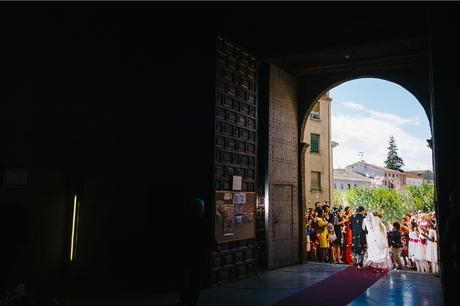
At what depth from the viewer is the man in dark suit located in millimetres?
10656

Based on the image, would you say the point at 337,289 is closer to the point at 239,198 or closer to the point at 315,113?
the point at 239,198

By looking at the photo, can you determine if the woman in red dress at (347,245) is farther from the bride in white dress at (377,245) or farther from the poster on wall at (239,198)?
the poster on wall at (239,198)

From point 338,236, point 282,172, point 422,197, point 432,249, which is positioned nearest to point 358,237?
point 338,236

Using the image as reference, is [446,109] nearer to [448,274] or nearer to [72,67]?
[448,274]

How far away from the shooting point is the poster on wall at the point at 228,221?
8.05 m

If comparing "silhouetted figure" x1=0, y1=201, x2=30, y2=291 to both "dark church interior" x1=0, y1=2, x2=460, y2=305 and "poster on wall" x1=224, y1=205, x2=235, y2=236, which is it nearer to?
"dark church interior" x1=0, y1=2, x2=460, y2=305

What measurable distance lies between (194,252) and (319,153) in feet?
60.1

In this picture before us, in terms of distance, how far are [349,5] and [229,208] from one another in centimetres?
467

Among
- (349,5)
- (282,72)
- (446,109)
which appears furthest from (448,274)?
(282,72)

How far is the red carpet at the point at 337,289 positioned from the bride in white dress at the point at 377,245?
0.68 m

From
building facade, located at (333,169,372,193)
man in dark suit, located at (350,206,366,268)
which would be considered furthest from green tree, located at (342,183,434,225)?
man in dark suit, located at (350,206,366,268)

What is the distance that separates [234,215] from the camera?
834 centimetres

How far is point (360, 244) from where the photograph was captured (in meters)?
10.7

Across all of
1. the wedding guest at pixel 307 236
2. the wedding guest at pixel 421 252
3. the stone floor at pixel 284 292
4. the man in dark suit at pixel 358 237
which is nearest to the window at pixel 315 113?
the wedding guest at pixel 307 236
